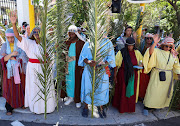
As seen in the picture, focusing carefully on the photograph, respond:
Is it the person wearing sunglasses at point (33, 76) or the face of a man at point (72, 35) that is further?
the face of a man at point (72, 35)

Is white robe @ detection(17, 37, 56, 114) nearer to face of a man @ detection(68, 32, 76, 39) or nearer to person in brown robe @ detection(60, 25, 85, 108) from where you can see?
person in brown robe @ detection(60, 25, 85, 108)

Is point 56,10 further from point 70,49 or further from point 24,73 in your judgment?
point 24,73

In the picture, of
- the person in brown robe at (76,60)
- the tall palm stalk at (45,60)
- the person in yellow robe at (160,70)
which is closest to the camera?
the tall palm stalk at (45,60)

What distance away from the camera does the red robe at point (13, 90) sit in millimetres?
3845

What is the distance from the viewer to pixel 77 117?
Result: 157 inches

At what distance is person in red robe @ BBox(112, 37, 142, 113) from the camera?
3.92m

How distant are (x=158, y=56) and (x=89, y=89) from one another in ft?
5.96

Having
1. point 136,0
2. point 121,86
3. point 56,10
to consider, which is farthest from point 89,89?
point 136,0

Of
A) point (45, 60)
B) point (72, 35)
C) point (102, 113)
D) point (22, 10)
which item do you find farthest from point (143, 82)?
point (22, 10)

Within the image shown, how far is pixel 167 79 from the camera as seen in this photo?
4094 mm

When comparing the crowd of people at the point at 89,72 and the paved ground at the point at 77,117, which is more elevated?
the crowd of people at the point at 89,72

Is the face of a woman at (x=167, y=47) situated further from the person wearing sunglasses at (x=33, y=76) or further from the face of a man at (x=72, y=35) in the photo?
the person wearing sunglasses at (x=33, y=76)

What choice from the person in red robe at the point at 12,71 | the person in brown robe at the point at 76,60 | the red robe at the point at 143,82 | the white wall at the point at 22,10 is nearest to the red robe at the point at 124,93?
the red robe at the point at 143,82

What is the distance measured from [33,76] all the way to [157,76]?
292cm
